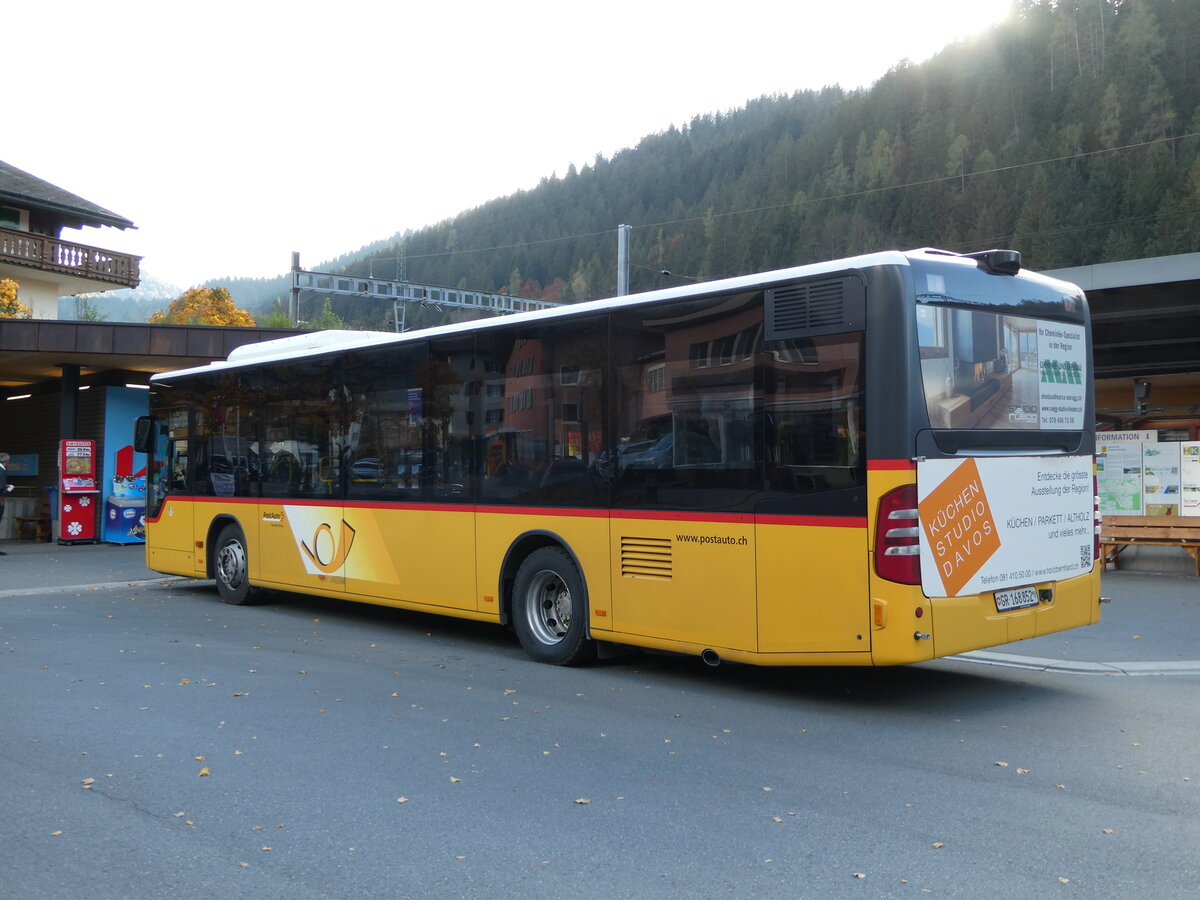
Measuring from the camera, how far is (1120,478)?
15727mm

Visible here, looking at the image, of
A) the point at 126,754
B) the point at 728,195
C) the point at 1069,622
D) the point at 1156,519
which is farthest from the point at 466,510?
the point at 728,195

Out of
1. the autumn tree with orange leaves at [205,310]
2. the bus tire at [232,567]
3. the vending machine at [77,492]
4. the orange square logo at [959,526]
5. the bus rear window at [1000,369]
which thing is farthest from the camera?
the autumn tree with orange leaves at [205,310]

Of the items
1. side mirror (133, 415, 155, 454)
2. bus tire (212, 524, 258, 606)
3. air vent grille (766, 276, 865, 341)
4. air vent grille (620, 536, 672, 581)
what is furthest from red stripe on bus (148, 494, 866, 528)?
side mirror (133, 415, 155, 454)

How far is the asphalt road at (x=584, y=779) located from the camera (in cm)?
443

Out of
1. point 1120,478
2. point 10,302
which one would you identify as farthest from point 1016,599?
point 10,302

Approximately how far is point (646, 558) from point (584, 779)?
2.67m

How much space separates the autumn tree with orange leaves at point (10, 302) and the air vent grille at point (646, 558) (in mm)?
33151

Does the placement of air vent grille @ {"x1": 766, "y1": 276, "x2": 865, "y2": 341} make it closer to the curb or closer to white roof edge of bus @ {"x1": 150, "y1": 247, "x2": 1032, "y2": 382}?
white roof edge of bus @ {"x1": 150, "y1": 247, "x2": 1032, "y2": 382}

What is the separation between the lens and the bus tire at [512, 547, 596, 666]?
892 centimetres

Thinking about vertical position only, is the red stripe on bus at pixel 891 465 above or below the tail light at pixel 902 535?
above

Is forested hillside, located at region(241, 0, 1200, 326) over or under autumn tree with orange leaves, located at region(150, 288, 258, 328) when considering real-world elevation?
over

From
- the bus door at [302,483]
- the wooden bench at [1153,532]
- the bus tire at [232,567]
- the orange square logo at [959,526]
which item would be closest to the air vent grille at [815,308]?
the orange square logo at [959,526]

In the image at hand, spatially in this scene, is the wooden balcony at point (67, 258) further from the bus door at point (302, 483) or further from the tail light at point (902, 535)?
the tail light at point (902, 535)

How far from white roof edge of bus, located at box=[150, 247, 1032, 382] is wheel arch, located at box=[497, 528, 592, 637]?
5.95 ft
